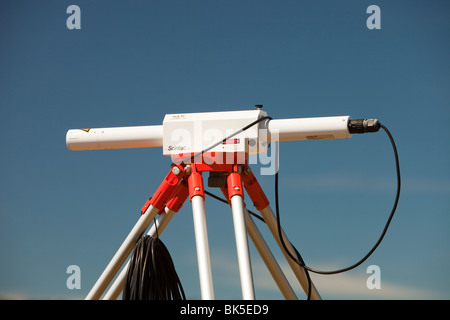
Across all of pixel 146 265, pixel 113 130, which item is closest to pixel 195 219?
pixel 146 265

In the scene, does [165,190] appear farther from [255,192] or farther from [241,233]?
[241,233]

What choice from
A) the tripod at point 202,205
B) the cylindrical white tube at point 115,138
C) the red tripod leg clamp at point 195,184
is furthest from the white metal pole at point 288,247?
the cylindrical white tube at point 115,138

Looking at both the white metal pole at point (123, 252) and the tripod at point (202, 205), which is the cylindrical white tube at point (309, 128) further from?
the white metal pole at point (123, 252)

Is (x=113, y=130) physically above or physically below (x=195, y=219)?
above

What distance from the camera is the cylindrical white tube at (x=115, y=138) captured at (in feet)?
17.7

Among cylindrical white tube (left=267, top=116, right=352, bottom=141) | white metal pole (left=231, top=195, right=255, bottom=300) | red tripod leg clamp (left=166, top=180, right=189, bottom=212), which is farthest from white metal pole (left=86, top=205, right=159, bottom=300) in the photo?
cylindrical white tube (left=267, top=116, right=352, bottom=141)

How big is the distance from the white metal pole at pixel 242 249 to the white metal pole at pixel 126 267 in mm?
783

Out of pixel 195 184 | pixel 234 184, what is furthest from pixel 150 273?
pixel 234 184

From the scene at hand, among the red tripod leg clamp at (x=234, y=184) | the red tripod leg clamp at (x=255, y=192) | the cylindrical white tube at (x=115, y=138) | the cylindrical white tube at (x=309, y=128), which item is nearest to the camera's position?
the red tripod leg clamp at (x=234, y=184)

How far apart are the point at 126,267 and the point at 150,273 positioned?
0.39 metres
